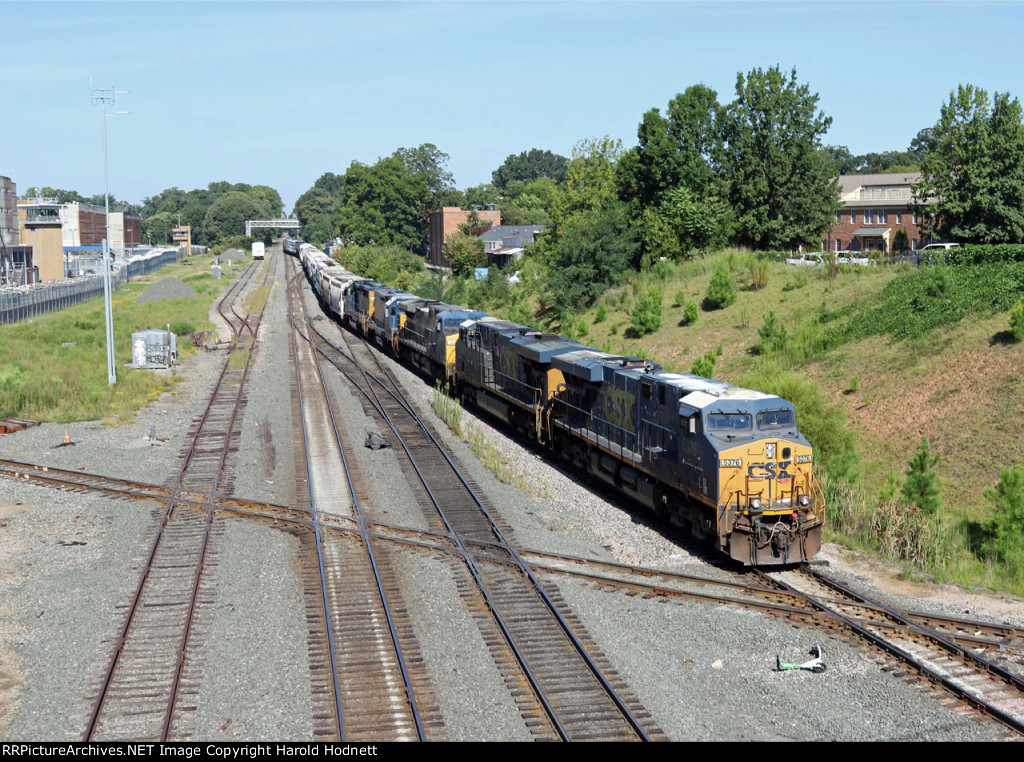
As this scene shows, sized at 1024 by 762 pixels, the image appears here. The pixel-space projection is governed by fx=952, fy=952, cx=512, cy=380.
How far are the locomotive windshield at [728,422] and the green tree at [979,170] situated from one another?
3219 cm

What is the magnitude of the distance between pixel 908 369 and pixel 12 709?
85.4ft

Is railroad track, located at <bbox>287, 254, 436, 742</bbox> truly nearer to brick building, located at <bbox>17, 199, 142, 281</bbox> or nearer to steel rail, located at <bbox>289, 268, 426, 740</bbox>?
steel rail, located at <bbox>289, 268, 426, 740</bbox>

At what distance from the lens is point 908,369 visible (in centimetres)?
2959

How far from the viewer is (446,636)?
46.5 ft

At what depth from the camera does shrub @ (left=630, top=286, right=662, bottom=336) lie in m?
43.3

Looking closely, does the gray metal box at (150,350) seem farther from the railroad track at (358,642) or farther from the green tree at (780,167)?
→ the green tree at (780,167)

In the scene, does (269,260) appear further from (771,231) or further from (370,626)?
(370,626)

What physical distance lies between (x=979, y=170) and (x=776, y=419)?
32.9 metres

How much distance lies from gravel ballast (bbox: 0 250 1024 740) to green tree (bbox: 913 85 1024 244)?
30416 mm

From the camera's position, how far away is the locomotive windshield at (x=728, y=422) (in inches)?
686

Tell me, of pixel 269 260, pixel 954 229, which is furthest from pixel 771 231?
pixel 269 260

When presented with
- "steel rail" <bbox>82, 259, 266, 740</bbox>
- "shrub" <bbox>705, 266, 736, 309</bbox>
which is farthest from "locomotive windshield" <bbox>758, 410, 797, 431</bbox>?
"shrub" <bbox>705, 266, 736, 309</bbox>

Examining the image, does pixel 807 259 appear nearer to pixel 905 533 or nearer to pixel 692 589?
pixel 905 533
